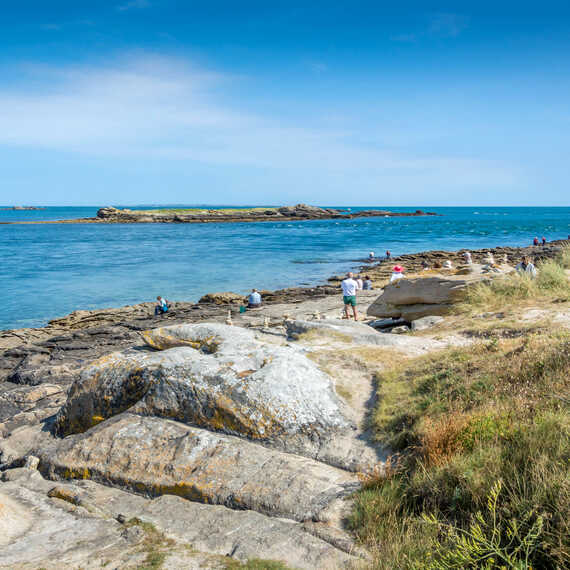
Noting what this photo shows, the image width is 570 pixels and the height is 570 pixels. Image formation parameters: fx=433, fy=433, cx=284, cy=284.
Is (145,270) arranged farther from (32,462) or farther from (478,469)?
(478,469)

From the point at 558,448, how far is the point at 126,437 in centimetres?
586

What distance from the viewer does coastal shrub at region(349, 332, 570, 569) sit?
3314 mm

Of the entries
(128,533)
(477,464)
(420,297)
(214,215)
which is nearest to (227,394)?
(128,533)

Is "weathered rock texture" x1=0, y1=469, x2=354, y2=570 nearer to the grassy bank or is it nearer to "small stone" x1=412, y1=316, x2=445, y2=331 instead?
the grassy bank

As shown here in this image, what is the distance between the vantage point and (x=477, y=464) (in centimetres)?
430

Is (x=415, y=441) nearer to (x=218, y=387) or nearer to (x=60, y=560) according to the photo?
(x=218, y=387)

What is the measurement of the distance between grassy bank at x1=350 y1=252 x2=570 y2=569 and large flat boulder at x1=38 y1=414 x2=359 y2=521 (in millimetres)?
779

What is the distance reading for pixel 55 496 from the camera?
228 inches

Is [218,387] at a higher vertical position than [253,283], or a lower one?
higher

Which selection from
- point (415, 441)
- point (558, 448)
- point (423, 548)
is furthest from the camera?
point (415, 441)

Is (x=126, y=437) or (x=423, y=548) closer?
(x=423, y=548)

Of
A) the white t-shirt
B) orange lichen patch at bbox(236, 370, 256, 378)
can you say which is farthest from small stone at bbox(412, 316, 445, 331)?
orange lichen patch at bbox(236, 370, 256, 378)

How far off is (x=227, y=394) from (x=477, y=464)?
3907 millimetres

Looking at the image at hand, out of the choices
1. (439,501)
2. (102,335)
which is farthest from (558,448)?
(102,335)
